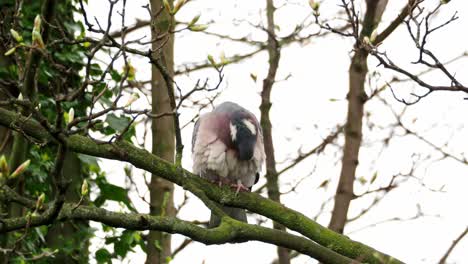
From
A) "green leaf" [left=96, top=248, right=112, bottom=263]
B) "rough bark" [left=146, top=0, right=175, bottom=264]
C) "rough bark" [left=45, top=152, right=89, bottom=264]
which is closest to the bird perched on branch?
"rough bark" [left=146, top=0, right=175, bottom=264]

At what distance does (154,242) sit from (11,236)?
0.96m

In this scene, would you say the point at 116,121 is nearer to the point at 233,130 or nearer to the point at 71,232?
the point at 233,130

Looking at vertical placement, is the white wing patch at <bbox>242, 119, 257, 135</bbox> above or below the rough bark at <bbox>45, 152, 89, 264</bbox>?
above

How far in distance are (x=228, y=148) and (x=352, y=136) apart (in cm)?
90

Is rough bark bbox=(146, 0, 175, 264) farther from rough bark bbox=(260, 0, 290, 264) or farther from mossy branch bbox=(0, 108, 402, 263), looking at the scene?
mossy branch bbox=(0, 108, 402, 263)

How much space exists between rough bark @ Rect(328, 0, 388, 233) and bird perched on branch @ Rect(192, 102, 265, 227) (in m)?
0.57

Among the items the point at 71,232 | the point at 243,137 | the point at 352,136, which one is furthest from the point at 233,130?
the point at 71,232

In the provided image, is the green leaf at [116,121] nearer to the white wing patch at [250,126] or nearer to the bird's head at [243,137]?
the bird's head at [243,137]

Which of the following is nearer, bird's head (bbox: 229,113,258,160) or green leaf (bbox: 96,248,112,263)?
bird's head (bbox: 229,113,258,160)

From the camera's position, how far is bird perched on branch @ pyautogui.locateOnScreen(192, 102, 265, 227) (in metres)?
5.01

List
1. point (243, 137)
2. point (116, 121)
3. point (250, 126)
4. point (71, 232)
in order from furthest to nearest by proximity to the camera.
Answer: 1. point (71, 232)
2. point (250, 126)
3. point (243, 137)
4. point (116, 121)

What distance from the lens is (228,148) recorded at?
201 inches

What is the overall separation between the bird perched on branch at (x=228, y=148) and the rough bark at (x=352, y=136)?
574 mm

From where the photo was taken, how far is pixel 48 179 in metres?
5.15
